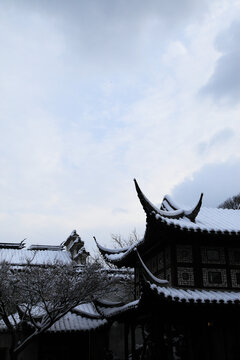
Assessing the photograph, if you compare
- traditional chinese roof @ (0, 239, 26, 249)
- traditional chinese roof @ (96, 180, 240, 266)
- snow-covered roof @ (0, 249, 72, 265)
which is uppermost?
traditional chinese roof @ (0, 239, 26, 249)

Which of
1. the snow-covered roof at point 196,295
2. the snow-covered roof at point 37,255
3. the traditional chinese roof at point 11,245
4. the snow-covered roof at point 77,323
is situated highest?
the traditional chinese roof at point 11,245

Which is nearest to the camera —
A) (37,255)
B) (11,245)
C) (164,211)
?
(164,211)

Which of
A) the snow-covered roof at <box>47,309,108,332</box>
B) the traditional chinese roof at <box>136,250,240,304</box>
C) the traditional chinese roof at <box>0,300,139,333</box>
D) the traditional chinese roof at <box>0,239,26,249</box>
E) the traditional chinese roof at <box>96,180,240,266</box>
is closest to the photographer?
the traditional chinese roof at <box>136,250,240,304</box>

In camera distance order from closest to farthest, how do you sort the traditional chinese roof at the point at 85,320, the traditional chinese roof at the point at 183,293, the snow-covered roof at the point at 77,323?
the traditional chinese roof at the point at 183,293, the traditional chinese roof at the point at 85,320, the snow-covered roof at the point at 77,323

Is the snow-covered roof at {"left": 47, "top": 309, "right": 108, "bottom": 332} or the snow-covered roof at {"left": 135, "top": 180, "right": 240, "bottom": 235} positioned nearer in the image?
the snow-covered roof at {"left": 135, "top": 180, "right": 240, "bottom": 235}

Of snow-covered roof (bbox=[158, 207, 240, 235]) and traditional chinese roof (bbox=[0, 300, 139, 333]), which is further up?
snow-covered roof (bbox=[158, 207, 240, 235])

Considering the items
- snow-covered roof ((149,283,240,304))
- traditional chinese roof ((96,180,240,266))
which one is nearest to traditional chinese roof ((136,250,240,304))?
snow-covered roof ((149,283,240,304))

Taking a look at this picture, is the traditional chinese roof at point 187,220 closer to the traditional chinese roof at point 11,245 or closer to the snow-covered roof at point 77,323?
the snow-covered roof at point 77,323

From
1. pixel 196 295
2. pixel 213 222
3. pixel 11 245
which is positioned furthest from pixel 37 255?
pixel 196 295

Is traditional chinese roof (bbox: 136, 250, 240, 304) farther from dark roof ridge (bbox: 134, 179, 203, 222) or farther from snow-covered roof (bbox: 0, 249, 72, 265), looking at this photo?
snow-covered roof (bbox: 0, 249, 72, 265)

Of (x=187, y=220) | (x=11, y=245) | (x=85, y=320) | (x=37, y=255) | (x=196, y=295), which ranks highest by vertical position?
(x=11, y=245)

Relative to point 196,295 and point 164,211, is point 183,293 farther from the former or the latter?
point 164,211

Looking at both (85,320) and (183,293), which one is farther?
(85,320)

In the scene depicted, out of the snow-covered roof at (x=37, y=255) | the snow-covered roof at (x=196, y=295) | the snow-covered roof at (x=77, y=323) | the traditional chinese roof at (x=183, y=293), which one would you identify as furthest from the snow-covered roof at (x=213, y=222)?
the snow-covered roof at (x=37, y=255)
